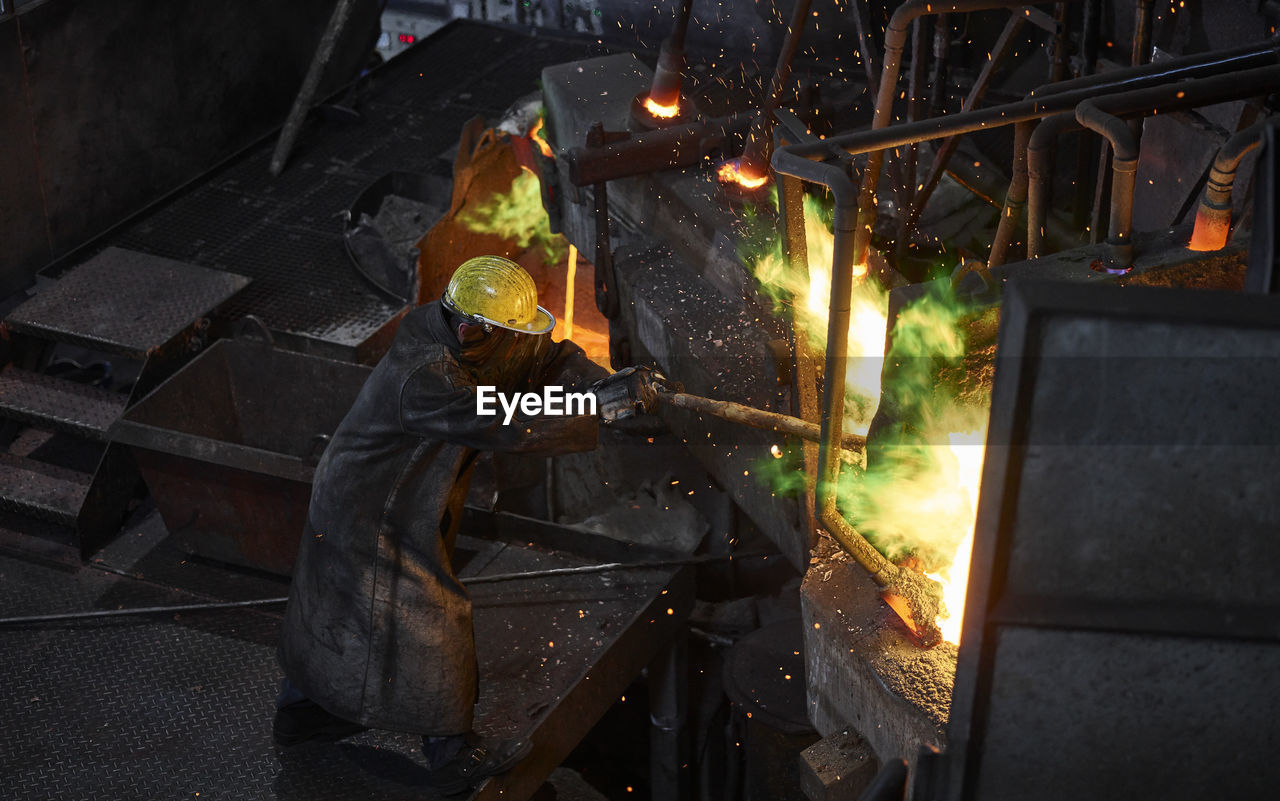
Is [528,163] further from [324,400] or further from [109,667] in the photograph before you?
[109,667]

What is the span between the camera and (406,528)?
352 cm

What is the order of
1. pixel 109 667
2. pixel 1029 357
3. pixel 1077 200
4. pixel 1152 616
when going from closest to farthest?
1. pixel 1029 357
2. pixel 1152 616
3. pixel 109 667
4. pixel 1077 200

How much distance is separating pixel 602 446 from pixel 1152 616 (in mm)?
3571

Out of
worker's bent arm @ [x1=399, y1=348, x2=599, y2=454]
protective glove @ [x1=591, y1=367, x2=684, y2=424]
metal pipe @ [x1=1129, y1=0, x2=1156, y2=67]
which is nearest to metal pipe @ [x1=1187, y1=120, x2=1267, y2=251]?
protective glove @ [x1=591, y1=367, x2=684, y2=424]

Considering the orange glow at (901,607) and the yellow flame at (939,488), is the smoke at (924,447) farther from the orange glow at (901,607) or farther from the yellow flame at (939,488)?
the orange glow at (901,607)

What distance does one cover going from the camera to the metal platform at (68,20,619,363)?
6090 millimetres

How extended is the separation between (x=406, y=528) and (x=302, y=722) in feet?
2.85

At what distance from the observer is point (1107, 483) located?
1.90 metres

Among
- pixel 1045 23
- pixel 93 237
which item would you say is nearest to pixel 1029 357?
pixel 1045 23

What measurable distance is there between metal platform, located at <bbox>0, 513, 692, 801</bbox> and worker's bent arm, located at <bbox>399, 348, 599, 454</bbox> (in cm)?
103

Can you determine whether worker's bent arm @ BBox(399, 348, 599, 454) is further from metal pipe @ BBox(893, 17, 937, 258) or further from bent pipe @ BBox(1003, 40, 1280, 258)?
metal pipe @ BBox(893, 17, 937, 258)

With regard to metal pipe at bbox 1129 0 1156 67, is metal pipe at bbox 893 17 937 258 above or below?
below

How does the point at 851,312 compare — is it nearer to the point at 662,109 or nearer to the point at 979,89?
the point at 979,89
